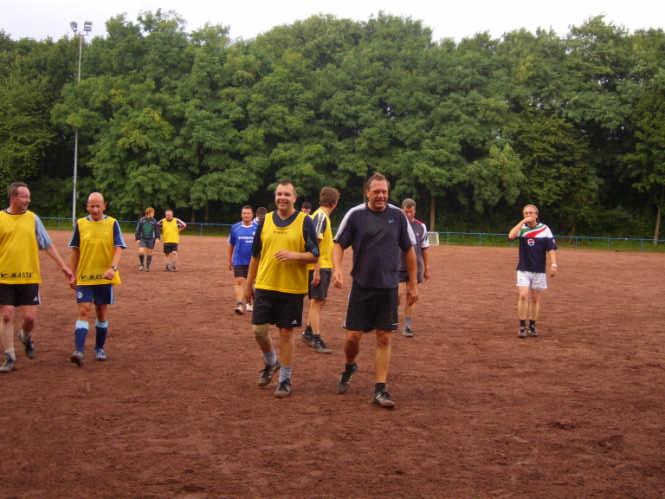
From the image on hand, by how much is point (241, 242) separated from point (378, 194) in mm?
5980

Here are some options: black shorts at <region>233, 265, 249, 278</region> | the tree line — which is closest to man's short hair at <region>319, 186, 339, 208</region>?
black shorts at <region>233, 265, 249, 278</region>

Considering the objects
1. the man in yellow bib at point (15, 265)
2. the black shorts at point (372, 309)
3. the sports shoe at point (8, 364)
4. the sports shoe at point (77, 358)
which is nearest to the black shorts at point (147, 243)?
the man in yellow bib at point (15, 265)

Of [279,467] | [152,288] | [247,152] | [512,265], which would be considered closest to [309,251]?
[279,467]

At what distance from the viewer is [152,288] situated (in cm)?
1670

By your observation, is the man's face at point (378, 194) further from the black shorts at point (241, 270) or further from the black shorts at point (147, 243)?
the black shorts at point (147, 243)

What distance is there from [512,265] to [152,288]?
15958 millimetres

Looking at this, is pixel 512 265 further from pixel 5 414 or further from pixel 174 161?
pixel 174 161

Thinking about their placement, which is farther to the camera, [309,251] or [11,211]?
[11,211]

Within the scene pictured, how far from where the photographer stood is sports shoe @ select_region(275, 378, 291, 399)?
271 inches

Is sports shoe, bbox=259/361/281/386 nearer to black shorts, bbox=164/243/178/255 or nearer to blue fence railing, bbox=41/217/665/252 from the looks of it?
black shorts, bbox=164/243/178/255

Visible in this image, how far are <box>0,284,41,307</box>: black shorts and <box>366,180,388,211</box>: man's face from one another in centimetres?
389

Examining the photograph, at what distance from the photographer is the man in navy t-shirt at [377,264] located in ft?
22.0

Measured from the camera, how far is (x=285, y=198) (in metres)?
6.88

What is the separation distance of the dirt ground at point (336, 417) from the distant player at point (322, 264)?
0.23 meters
